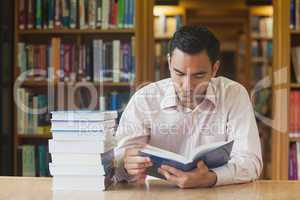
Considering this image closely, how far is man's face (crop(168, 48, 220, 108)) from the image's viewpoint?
185cm

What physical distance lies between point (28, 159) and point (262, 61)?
3.36 metres

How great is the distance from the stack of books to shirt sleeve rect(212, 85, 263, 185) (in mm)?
383

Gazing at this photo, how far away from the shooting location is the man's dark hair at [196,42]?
6.06 feet

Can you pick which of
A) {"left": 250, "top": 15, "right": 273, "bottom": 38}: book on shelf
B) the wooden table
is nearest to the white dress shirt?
the wooden table

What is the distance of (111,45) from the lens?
3410mm

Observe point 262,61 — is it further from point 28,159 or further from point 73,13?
point 28,159

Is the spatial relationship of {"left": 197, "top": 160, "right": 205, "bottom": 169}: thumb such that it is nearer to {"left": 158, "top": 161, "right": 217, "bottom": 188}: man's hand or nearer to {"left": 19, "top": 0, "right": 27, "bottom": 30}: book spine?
{"left": 158, "top": 161, "right": 217, "bottom": 188}: man's hand

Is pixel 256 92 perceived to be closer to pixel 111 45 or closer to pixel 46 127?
pixel 111 45

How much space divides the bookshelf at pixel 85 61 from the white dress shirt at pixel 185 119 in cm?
129

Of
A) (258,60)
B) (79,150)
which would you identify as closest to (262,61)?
(258,60)

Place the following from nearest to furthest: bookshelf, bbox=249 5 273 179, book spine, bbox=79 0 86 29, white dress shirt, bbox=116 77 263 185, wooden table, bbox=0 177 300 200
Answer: wooden table, bbox=0 177 300 200 → white dress shirt, bbox=116 77 263 185 → book spine, bbox=79 0 86 29 → bookshelf, bbox=249 5 273 179

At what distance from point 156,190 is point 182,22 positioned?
3380mm

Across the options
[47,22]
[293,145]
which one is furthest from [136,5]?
[293,145]

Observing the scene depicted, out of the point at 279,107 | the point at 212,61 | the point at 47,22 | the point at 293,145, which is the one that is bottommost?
the point at 293,145
